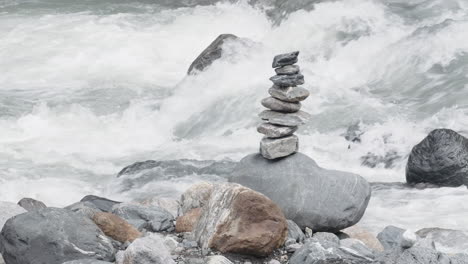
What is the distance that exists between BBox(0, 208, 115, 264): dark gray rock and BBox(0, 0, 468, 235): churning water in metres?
5.01

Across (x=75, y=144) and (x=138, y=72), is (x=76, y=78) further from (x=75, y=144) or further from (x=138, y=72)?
(x=75, y=144)

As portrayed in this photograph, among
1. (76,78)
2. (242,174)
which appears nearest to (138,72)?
(76,78)

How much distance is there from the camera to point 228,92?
18.8 meters

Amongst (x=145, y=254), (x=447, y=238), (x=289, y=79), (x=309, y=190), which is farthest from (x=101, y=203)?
(x=447, y=238)

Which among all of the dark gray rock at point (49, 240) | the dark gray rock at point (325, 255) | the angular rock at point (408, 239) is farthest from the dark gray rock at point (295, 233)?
the dark gray rock at point (49, 240)

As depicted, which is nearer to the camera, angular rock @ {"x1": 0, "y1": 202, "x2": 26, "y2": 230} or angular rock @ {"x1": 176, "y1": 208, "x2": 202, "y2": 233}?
angular rock @ {"x1": 0, "y1": 202, "x2": 26, "y2": 230}

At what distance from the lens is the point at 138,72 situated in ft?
70.3

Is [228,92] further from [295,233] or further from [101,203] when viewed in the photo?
[295,233]

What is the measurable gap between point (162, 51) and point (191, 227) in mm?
14489

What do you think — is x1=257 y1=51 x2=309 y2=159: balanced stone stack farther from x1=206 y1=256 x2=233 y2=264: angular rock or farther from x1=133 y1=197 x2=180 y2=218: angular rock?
x1=206 y1=256 x2=233 y2=264: angular rock

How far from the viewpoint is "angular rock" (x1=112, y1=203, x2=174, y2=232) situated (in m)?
9.45

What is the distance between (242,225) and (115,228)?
4.31 feet

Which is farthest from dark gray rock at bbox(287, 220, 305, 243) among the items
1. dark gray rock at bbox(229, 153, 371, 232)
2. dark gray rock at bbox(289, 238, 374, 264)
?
dark gray rock at bbox(289, 238, 374, 264)

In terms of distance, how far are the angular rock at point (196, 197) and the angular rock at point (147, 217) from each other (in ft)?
1.52
